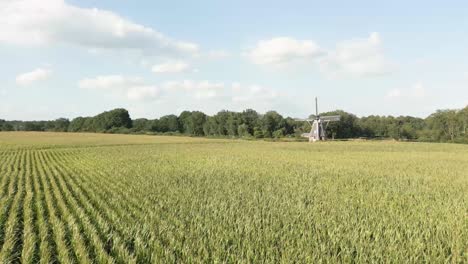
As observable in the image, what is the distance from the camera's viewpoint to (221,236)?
28.8 feet

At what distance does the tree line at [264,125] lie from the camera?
119 metres

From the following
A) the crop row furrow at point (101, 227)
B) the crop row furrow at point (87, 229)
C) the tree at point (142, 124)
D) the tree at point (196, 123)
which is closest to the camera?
the crop row furrow at point (87, 229)

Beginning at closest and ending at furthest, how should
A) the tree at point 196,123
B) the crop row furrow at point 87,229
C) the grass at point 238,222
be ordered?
the grass at point 238,222, the crop row furrow at point 87,229, the tree at point 196,123

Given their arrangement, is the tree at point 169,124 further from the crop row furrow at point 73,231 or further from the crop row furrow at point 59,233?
the crop row furrow at point 59,233

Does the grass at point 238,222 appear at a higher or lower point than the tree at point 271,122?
lower

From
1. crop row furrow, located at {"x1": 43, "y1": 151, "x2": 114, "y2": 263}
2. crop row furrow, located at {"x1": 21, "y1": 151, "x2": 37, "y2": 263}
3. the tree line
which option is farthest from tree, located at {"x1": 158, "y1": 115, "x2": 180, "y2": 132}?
crop row furrow, located at {"x1": 21, "y1": 151, "x2": 37, "y2": 263}

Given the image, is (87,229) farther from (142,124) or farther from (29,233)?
(142,124)

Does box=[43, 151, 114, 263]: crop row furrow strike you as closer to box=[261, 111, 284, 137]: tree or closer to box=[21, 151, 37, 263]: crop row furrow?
box=[21, 151, 37, 263]: crop row furrow

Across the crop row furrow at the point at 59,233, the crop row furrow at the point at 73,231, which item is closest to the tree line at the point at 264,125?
the crop row furrow at the point at 73,231

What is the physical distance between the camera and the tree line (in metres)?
119

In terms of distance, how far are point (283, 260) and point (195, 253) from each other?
6.29ft

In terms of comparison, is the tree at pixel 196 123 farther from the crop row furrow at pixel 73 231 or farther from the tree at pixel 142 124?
the crop row furrow at pixel 73 231

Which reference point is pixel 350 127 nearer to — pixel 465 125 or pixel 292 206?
pixel 465 125

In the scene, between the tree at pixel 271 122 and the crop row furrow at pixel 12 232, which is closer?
the crop row furrow at pixel 12 232
